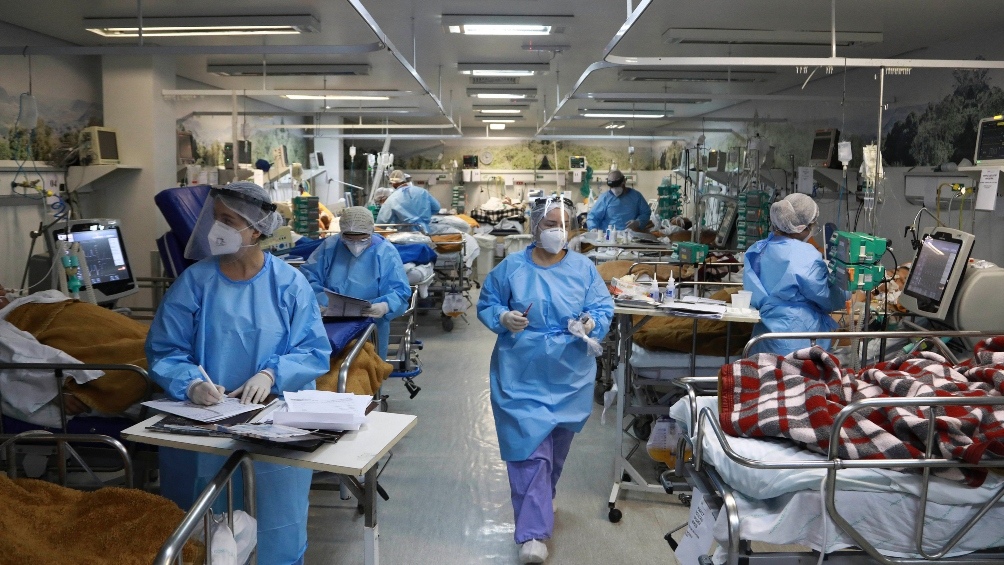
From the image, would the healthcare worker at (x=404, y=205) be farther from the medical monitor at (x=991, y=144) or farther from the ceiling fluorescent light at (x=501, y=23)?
the medical monitor at (x=991, y=144)

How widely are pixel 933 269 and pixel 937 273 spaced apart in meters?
0.06

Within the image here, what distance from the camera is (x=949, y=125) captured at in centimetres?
654

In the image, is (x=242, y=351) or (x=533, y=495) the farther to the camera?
(x=533, y=495)

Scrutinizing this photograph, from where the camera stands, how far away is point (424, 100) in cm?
1152

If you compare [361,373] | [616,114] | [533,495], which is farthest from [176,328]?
[616,114]

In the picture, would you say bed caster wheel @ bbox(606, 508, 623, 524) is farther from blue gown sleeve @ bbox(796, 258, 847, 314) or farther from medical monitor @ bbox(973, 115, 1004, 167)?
medical monitor @ bbox(973, 115, 1004, 167)

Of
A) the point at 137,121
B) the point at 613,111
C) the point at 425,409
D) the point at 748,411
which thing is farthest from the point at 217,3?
the point at 613,111

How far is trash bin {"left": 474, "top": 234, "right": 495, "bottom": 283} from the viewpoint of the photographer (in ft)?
40.3

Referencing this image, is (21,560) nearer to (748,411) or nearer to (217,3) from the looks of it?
(748,411)

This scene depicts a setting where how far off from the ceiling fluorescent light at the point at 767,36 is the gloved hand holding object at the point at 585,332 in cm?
339

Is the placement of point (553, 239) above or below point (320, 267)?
above

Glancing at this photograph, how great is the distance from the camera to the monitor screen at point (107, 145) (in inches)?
285

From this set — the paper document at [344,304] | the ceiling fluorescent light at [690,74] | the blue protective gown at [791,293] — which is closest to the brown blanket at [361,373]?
the paper document at [344,304]

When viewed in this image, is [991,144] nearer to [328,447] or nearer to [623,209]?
[328,447]
